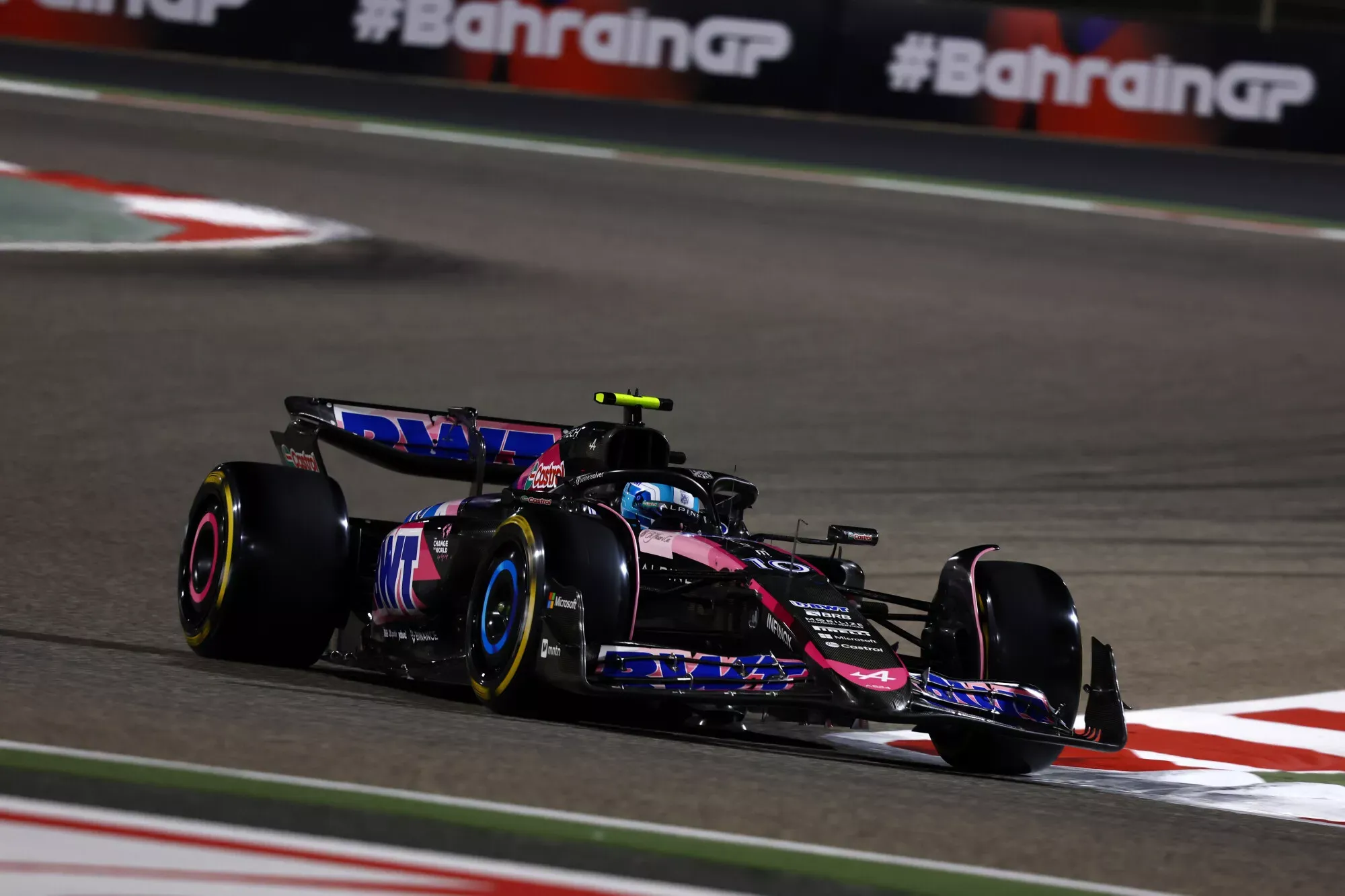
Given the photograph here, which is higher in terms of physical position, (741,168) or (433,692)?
(741,168)

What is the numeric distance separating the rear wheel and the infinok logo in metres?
14.4

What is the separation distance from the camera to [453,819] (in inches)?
171

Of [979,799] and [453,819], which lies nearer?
[453,819]

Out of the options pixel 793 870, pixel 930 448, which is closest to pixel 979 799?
pixel 793 870

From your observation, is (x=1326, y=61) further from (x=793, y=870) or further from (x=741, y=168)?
(x=793, y=870)

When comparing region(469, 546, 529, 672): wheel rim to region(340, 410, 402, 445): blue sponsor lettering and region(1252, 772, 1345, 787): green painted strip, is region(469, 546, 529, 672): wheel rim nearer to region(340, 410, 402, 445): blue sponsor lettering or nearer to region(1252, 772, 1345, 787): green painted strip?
region(340, 410, 402, 445): blue sponsor lettering

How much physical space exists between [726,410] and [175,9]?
1050cm

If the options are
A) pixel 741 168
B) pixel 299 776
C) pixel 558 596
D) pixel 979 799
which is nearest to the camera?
pixel 299 776

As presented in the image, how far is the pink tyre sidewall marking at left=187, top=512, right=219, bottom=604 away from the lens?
711 centimetres

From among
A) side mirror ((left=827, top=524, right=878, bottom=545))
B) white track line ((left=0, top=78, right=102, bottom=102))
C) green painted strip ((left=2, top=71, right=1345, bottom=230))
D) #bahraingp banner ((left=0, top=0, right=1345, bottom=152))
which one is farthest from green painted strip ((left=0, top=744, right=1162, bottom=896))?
#bahraingp banner ((left=0, top=0, right=1345, bottom=152))

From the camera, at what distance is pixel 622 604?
20.4 ft

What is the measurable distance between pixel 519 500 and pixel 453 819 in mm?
2576

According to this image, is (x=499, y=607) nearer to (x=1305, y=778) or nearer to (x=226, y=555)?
(x=226, y=555)

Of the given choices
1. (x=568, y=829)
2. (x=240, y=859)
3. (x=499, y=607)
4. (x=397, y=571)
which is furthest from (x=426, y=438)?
(x=240, y=859)
